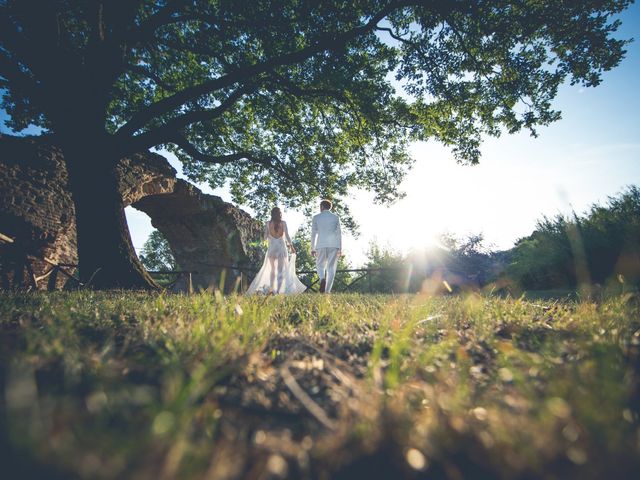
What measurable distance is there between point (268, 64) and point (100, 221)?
4514 mm

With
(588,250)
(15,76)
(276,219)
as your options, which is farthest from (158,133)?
(588,250)

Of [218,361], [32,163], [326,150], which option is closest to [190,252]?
[32,163]

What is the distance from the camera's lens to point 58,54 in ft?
18.5

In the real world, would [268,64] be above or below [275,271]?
above

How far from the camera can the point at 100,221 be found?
18.0ft

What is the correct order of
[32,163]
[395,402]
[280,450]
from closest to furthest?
[280,450], [395,402], [32,163]

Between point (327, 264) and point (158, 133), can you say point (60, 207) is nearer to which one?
point (158, 133)

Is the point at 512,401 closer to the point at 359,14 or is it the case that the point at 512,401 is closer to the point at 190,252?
the point at 359,14

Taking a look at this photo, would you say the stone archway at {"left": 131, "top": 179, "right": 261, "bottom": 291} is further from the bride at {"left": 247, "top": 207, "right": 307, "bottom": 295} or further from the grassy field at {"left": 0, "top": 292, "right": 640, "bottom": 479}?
the grassy field at {"left": 0, "top": 292, "right": 640, "bottom": 479}

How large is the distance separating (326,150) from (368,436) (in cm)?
933

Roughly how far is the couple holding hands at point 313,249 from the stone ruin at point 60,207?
7.06ft

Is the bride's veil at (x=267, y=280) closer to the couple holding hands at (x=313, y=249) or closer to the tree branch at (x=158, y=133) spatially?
the couple holding hands at (x=313, y=249)

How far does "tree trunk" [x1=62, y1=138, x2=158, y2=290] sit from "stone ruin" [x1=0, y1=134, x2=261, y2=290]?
1.84 meters

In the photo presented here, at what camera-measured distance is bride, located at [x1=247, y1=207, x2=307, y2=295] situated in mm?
7637
